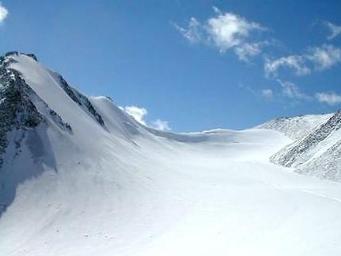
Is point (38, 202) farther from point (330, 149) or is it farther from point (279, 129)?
point (279, 129)

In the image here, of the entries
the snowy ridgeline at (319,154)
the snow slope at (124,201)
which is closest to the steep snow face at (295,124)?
the snowy ridgeline at (319,154)

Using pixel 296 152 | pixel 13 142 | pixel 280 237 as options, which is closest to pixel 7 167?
pixel 13 142

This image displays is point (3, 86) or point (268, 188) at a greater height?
point (268, 188)

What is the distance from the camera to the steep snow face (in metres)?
126

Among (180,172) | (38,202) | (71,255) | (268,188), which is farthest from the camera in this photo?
(180,172)

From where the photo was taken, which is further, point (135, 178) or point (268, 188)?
point (268, 188)

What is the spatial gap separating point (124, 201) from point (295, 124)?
347 ft

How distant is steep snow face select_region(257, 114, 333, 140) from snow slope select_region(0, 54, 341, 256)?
69.1 metres

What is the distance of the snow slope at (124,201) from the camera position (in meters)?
29.7

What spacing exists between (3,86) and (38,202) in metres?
14.3

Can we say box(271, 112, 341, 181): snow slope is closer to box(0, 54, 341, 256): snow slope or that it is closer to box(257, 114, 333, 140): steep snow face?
box(0, 54, 341, 256): snow slope

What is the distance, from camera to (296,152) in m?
72.2

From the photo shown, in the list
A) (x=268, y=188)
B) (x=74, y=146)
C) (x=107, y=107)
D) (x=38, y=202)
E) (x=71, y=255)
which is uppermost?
(x=107, y=107)

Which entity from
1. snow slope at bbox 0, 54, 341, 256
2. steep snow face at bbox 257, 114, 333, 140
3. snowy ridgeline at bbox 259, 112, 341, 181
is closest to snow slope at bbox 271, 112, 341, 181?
snowy ridgeline at bbox 259, 112, 341, 181
